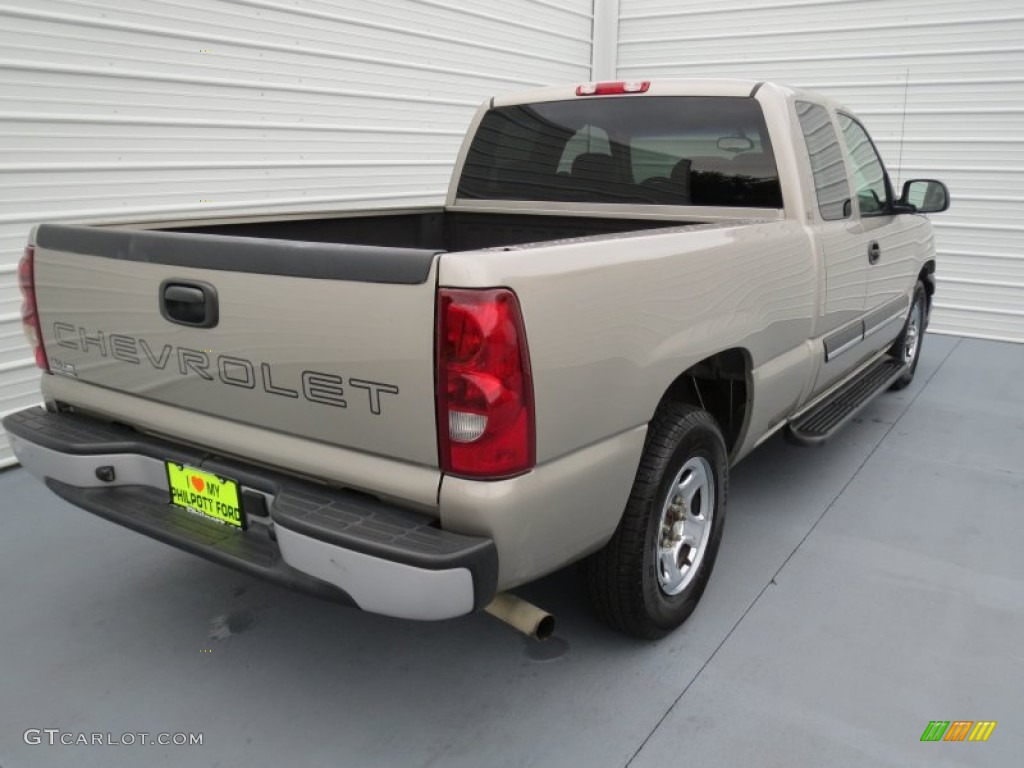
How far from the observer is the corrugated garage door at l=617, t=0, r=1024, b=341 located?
7289 millimetres

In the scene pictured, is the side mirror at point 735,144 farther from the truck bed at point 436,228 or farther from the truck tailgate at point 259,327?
the truck tailgate at point 259,327

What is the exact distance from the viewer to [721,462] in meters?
2.79

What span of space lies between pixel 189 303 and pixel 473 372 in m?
0.90

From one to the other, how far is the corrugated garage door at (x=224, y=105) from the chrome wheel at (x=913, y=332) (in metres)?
3.98

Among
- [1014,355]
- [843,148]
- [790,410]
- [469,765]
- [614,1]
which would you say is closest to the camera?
[469,765]

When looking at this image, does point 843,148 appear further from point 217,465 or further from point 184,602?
point 184,602

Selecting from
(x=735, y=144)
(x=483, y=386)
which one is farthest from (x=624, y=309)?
(x=735, y=144)

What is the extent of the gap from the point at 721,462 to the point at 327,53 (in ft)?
15.1

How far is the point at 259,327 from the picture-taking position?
204 centimetres

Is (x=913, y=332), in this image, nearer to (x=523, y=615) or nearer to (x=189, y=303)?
(x=523, y=615)

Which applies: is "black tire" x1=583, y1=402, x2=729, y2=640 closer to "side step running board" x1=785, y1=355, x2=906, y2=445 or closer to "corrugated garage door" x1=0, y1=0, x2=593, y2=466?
"side step running board" x1=785, y1=355, x2=906, y2=445

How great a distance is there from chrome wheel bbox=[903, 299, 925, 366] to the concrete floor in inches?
Result: 81.1

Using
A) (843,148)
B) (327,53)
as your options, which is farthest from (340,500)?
(327,53)

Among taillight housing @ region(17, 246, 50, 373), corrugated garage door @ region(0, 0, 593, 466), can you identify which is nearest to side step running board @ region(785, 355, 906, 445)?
taillight housing @ region(17, 246, 50, 373)
